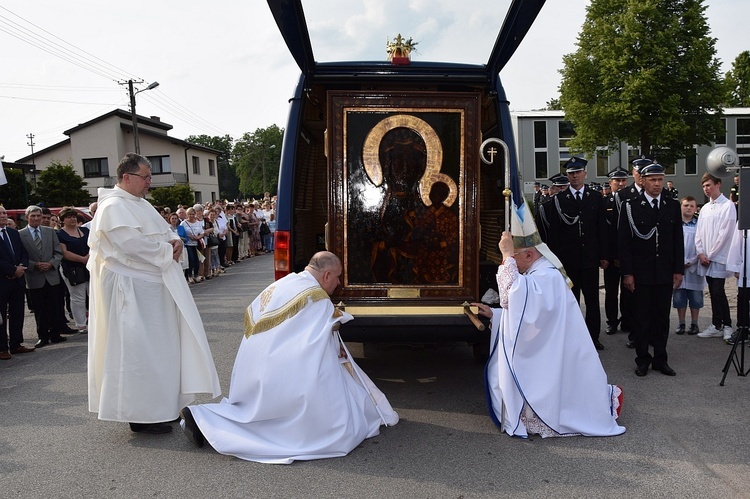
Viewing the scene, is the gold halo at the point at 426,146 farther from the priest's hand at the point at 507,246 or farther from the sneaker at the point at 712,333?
the sneaker at the point at 712,333

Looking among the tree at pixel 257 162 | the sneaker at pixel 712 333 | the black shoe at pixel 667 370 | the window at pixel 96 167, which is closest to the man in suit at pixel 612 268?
the sneaker at pixel 712 333

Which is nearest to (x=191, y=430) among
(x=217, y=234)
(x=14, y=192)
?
(x=217, y=234)

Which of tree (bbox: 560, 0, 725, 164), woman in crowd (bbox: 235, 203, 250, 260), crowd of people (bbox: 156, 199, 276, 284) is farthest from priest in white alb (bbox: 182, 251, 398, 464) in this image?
tree (bbox: 560, 0, 725, 164)

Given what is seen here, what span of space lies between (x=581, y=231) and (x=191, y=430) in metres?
4.88

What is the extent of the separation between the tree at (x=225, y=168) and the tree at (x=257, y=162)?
837 centimetres

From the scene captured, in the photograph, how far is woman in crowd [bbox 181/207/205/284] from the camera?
562 inches

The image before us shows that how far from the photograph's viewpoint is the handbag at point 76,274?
895 centimetres

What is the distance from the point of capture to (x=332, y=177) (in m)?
5.71

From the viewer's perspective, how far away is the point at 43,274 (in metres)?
8.57

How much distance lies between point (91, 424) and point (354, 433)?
7.60ft

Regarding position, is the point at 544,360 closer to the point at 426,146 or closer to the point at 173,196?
the point at 426,146

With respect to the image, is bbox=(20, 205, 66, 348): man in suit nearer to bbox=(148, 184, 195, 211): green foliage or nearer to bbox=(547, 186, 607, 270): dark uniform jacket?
bbox=(547, 186, 607, 270): dark uniform jacket

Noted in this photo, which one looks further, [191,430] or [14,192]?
[14,192]

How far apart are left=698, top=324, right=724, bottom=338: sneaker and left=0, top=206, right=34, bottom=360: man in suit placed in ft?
28.2
